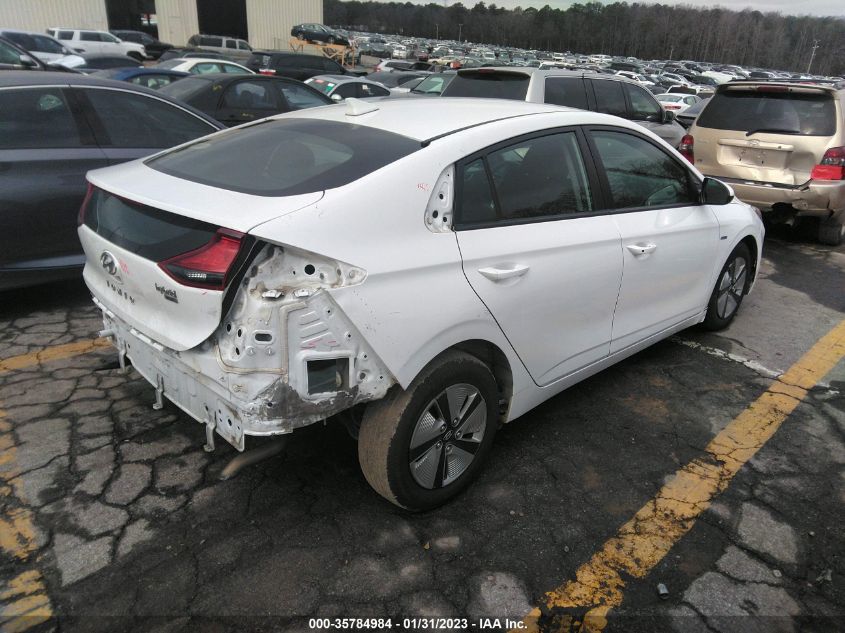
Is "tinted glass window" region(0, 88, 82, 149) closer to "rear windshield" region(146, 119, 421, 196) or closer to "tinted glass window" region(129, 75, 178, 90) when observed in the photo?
"rear windshield" region(146, 119, 421, 196)

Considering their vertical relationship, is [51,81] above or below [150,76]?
above

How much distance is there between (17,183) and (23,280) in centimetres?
63

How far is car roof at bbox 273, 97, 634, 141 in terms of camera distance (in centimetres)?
263

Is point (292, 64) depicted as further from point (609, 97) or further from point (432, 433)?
point (432, 433)

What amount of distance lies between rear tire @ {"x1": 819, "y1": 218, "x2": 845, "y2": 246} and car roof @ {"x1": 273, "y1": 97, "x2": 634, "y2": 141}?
5.10m

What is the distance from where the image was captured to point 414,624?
2.11 meters

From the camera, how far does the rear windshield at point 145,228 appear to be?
214cm

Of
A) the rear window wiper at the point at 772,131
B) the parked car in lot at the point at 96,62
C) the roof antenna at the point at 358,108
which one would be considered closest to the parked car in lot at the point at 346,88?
the parked car in lot at the point at 96,62

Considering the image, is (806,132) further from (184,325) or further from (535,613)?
(184,325)

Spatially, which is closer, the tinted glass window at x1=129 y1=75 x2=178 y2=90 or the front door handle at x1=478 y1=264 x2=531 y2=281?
the front door handle at x1=478 y1=264 x2=531 y2=281

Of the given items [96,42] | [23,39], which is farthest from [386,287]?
[96,42]

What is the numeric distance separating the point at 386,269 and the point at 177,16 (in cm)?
4041

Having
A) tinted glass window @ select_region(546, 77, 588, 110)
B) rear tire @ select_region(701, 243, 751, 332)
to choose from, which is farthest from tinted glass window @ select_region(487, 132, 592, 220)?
tinted glass window @ select_region(546, 77, 588, 110)

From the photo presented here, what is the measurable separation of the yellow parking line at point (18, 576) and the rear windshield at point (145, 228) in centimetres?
114
